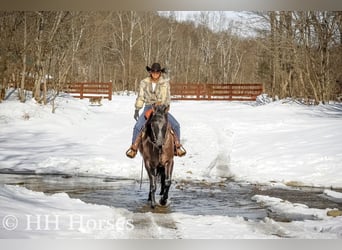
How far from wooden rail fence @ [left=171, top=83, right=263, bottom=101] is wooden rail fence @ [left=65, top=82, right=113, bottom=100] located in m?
0.75

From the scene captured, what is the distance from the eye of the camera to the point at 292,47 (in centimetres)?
546

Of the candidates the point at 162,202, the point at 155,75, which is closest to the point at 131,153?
the point at 162,202

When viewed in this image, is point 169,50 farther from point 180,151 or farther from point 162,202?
point 162,202

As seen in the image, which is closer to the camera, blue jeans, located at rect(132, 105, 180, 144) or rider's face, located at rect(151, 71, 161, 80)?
blue jeans, located at rect(132, 105, 180, 144)

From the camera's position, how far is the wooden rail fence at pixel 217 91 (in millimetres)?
5359

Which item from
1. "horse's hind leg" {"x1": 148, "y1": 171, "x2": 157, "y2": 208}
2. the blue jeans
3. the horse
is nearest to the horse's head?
the horse

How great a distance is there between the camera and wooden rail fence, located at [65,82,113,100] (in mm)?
→ 5508

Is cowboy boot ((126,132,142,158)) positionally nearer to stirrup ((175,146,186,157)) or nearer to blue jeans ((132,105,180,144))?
blue jeans ((132,105,180,144))

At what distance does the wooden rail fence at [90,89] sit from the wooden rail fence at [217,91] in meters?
0.75

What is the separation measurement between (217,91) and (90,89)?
1.32 metres

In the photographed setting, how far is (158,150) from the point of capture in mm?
4793

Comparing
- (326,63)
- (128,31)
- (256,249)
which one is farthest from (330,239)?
(128,31)

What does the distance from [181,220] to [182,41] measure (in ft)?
6.44

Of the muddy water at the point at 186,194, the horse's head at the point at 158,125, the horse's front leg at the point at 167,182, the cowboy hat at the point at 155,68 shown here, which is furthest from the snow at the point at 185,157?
the horse's head at the point at 158,125
